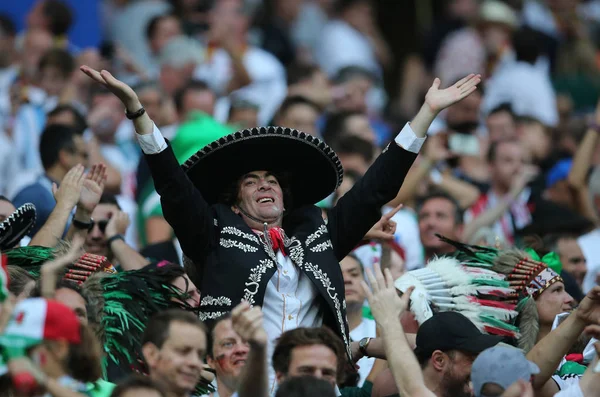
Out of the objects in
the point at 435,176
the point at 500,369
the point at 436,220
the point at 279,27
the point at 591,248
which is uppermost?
the point at 279,27

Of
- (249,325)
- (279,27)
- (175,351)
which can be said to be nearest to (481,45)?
(279,27)

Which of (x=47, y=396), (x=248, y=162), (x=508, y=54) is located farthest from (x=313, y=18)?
(x=47, y=396)

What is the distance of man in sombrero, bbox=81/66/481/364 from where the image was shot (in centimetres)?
735

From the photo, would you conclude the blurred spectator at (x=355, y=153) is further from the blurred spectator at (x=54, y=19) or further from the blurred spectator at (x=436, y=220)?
the blurred spectator at (x=54, y=19)

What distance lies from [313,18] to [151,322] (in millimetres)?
11784

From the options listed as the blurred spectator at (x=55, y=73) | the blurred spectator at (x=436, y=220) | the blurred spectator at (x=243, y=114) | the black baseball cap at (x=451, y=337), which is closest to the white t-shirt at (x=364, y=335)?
the blurred spectator at (x=436, y=220)

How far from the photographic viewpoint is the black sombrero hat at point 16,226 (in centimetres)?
789

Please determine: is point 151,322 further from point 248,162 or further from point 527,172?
point 527,172

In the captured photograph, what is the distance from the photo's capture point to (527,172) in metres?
12.1

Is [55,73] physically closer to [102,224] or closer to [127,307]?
[102,224]

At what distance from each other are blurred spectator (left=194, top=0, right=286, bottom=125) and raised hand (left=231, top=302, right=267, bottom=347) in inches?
327

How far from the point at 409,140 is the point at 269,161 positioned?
827 mm

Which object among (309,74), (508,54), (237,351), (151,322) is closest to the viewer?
(151,322)

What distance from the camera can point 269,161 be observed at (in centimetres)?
789
